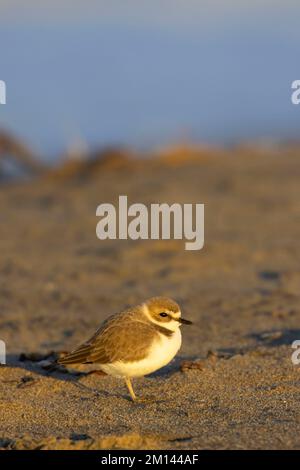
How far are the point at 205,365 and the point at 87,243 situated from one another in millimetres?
5697

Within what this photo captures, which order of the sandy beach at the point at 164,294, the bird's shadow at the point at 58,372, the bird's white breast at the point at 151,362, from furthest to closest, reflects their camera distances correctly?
the bird's shadow at the point at 58,372
the bird's white breast at the point at 151,362
the sandy beach at the point at 164,294

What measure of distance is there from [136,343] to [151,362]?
169mm

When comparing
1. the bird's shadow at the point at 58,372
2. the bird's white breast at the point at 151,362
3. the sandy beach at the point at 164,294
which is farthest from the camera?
the bird's shadow at the point at 58,372

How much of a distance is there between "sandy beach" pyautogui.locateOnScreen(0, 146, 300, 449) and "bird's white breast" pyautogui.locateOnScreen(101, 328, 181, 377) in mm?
217

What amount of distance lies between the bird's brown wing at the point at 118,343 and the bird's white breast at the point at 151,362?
0.11 feet

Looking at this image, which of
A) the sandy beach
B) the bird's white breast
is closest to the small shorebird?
the bird's white breast

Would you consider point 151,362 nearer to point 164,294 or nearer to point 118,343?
point 118,343

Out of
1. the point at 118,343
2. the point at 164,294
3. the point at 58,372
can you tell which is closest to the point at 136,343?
the point at 118,343

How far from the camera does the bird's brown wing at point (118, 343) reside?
6.02m

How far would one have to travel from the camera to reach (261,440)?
4.91 meters

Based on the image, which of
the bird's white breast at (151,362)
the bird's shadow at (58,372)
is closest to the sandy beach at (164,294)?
the bird's shadow at (58,372)

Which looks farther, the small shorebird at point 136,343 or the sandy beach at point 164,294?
the small shorebird at point 136,343

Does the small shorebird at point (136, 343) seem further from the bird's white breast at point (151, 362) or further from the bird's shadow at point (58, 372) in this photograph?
the bird's shadow at point (58, 372)
